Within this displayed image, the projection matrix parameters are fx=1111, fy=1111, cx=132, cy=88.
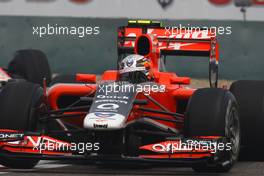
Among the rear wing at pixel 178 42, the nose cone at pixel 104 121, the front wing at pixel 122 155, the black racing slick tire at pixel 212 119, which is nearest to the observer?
the nose cone at pixel 104 121

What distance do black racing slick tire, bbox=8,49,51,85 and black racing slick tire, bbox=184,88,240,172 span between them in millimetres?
6752

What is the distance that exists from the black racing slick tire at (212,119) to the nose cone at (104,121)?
733 millimetres

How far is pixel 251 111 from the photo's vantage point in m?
12.6

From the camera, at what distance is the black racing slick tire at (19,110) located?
11.6m

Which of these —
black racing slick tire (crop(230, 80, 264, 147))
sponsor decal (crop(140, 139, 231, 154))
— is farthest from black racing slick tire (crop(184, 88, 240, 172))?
black racing slick tire (crop(230, 80, 264, 147))

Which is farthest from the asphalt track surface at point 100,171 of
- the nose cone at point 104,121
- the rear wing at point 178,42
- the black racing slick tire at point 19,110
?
the rear wing at point 178,42

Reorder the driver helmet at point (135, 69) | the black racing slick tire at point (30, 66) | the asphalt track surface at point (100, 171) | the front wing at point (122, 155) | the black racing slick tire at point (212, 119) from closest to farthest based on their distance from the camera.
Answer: the front wing at point (122, 155) → the black racing slick tire at point (212, 119) → the asphalt track surface at point (100, 171) → the driver helmet at point (135, 69) → the black racing slick tire at point (30, 66)

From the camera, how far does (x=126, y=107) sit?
37.5 feet

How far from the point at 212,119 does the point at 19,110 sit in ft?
6.67

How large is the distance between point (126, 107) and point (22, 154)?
1.17 metres

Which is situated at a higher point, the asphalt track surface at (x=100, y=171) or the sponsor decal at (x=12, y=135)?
the sponsor decal at (x=12, y=135)

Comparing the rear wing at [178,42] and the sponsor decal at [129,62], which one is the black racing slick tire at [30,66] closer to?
the rear wing at [178,42]

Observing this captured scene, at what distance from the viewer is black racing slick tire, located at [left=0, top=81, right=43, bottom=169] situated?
38.2ft

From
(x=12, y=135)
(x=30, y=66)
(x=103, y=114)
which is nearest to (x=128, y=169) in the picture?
(x=103, y=114)
